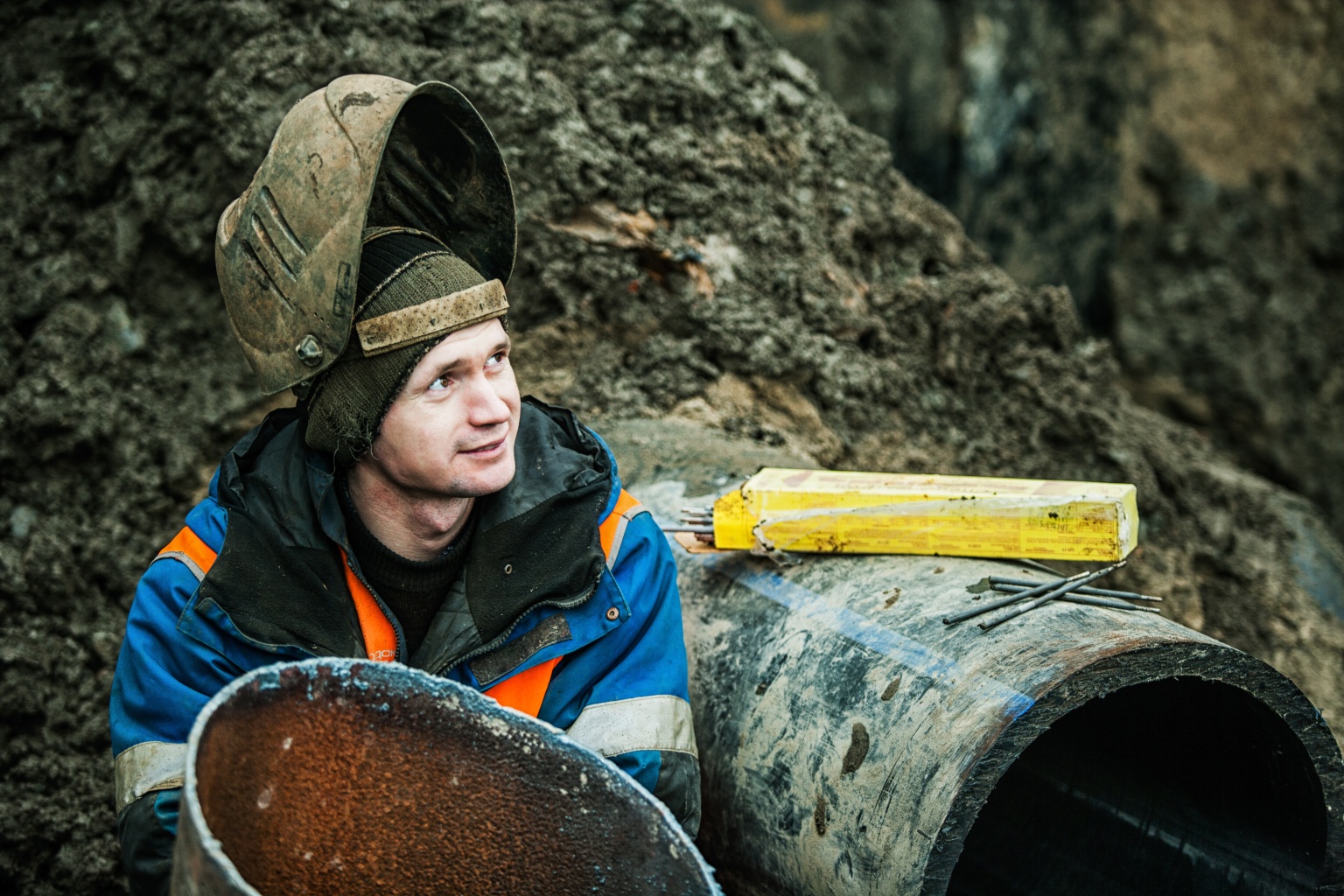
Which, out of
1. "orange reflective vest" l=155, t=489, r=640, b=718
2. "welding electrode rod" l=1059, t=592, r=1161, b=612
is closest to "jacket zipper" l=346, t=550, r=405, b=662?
"orange reflective vest" l=155, t=489, r=640, b=718

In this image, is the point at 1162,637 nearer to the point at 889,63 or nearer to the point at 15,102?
the point at 15,102

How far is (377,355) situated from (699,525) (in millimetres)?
899

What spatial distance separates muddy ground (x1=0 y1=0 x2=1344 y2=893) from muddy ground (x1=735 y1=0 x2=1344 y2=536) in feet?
9.67

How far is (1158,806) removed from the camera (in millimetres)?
2457

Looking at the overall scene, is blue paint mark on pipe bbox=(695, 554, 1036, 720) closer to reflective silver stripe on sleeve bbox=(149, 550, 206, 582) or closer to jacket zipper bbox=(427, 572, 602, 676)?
jacket zipper bbox=(427, 572, 602, 676)

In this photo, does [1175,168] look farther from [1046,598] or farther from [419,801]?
[419,801]

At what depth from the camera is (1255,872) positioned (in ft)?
7.41

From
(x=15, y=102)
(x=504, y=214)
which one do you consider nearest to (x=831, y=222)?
(x=504, y=214)

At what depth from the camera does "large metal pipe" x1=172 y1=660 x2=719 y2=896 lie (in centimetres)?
165

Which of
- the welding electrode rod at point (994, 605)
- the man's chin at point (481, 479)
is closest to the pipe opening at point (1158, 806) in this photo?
the welding electrode rod at point (994, 605)

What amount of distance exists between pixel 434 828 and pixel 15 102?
2.75 meters

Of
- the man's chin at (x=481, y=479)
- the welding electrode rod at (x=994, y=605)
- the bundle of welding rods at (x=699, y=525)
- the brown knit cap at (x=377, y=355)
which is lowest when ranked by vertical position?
the bundle of welding rods at (x=699, y=525)

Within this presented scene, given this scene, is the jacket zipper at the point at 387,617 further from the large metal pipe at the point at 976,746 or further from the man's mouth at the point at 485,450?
the large metal pipe at the point at 976,746

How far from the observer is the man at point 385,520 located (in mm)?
2031
